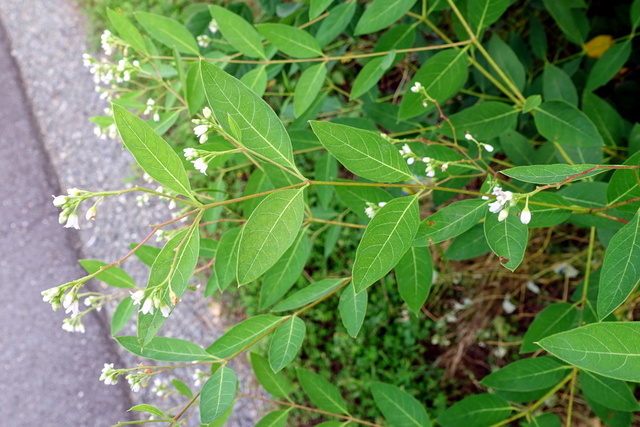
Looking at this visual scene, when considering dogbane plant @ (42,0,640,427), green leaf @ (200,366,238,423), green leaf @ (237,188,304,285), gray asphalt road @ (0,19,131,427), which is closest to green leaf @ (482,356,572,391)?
dogbane plant @ (42,0,640,427)

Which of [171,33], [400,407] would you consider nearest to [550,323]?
[400,407]

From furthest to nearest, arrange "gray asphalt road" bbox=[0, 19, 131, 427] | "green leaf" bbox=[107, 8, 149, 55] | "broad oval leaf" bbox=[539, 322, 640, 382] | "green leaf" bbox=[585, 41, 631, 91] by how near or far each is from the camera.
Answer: "gray asphalt road" bbox=[0, 19, 131, 427]
"green leaf" bbox=[585, 41, 631, 91]
"green leaf" bbox=[107, 8, 149, 55]
"broad oval leaf" bbox=[539, 322, 640, 382]

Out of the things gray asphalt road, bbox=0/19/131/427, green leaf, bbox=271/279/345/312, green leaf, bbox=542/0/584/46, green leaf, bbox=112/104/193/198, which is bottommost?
gray asphalt road, bbox=0/19/131/427

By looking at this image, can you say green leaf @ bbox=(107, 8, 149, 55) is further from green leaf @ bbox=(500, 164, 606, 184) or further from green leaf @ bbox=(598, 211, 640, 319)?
green leaf @ bbox=(598, 211, 640, 319)

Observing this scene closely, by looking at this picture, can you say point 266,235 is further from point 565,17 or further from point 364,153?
point 565,17

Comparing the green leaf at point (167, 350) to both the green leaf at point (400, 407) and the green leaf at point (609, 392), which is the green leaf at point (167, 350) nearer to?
the green leaf at point (400, 407)

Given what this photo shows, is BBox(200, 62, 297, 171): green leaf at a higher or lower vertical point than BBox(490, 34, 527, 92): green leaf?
higher
